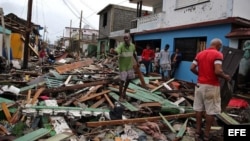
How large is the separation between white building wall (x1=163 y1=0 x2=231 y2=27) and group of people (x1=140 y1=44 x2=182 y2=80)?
1764mm

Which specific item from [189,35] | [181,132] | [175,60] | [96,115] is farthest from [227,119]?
[189,35]

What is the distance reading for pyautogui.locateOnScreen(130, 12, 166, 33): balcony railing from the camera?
17.3 meters

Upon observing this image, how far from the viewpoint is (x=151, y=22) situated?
61.6 ft

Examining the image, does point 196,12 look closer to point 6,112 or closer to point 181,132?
point 181,132

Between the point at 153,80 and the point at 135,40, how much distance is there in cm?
946

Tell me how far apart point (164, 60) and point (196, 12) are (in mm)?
2859

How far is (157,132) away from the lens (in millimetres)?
6332

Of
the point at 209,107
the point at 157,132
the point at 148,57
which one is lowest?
the point at 157,132

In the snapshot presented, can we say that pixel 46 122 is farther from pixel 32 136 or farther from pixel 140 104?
pixel 140 104

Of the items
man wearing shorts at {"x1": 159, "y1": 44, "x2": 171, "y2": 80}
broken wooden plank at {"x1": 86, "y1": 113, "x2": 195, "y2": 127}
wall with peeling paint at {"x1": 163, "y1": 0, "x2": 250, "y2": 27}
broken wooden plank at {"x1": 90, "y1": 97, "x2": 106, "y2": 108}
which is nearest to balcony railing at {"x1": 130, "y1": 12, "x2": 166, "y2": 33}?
wall with peeling paint at {"x1": 163, "y1": 0, "x2": 250, "y2": 27}

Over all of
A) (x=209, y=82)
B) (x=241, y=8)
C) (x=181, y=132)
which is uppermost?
(x=241, y=8)

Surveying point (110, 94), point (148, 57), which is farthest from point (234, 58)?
point (148, 57)

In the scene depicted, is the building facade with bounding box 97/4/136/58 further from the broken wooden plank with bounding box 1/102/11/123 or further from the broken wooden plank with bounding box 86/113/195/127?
the broken wooden plank with bounding box 1/102/11/123

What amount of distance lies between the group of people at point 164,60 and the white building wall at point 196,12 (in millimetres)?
1764
